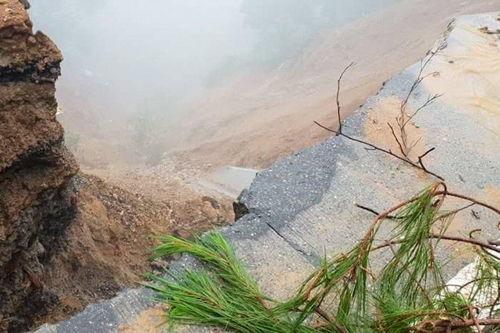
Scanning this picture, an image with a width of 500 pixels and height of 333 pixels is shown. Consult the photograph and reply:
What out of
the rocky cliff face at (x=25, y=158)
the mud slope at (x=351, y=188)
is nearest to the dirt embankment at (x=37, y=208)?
the rocky cliff face at (x=25, y=158)

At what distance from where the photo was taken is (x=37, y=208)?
4.56 m

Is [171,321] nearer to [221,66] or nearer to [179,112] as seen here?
[179,112]

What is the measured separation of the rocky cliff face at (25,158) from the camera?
392 centimetres

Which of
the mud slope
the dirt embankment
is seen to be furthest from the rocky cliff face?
the mud slope

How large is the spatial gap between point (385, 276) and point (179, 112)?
20.0 m

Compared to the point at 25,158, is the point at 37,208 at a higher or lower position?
lower

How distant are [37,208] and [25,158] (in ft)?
1.82

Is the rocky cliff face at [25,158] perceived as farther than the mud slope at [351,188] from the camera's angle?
Yes

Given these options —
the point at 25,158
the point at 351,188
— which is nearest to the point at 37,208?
the point at 25,158

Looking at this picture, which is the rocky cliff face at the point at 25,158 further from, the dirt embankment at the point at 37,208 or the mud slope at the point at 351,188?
the mud slope at the point at 351,188

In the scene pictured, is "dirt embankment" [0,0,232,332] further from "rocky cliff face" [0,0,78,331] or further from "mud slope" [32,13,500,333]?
"mud slope" [32,13,500,333]

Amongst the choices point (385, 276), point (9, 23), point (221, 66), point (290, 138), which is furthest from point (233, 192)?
point (221, 66)

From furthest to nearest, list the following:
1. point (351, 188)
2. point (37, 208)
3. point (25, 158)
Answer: point (37, 208) → point (351, 188) → point (25, 158)

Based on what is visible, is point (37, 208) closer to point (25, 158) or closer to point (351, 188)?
point (25, 158)
